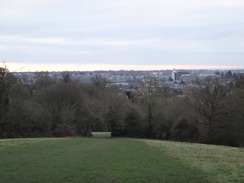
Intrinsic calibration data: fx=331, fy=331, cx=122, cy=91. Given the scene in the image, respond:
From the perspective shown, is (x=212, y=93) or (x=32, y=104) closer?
(x=212, y=93)

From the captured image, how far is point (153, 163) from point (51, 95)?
50349 mm

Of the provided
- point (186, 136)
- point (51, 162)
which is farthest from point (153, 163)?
point (186, 136)

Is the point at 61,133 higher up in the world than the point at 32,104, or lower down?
lower down

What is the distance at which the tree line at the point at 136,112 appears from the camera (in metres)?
46.7

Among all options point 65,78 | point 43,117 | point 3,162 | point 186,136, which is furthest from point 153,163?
point 65,78

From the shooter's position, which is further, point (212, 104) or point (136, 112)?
point (136, 112)

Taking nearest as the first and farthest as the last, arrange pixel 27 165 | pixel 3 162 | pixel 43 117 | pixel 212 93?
pixel 27 165, pixel 3 162, pixel 212 93, pixel 43 117

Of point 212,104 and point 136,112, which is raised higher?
point 212,104

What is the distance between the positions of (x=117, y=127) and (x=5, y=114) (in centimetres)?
1868

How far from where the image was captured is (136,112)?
57.4 m

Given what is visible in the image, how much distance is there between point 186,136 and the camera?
48.3 metres

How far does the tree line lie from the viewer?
46688 millimetres

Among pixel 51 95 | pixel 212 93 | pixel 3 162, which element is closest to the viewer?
pixel 3 162

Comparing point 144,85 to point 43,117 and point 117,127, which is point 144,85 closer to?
point 117,127
